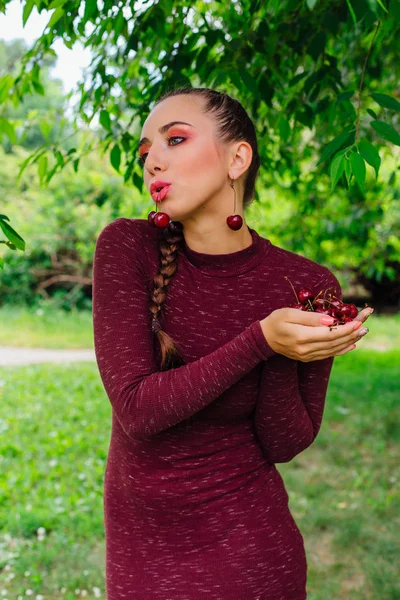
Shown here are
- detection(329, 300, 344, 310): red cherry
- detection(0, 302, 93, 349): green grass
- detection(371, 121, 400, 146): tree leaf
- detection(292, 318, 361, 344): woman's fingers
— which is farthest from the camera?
detection(0, 302, 93, 349): green grass

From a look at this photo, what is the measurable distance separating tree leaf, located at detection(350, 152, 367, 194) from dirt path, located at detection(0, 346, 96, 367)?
8.45m

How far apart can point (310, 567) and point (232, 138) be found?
9.98 feet

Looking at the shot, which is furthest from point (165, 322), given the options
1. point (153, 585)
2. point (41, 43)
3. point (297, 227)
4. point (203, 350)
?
point (297, 227)

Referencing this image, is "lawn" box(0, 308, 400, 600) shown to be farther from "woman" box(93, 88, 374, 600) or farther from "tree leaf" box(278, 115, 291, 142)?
"tree leaf" box(278, 115, 291, 142)

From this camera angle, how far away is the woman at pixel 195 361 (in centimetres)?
170

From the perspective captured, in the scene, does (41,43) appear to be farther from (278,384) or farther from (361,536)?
(361,536)

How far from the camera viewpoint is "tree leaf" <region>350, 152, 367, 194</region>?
1.57 meters

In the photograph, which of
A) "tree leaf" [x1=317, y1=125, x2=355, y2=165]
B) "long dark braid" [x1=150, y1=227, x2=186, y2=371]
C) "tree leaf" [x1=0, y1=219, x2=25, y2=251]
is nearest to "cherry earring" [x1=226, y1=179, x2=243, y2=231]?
"long dark braid" [x1=150, y1=227, x2=186, y2=371]

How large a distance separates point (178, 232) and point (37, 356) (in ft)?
29.0

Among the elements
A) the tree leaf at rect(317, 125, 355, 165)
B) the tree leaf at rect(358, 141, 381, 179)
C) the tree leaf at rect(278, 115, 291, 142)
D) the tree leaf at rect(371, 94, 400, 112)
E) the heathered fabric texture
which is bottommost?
the heathered fabric texture

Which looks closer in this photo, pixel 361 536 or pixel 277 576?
pixel 277 576

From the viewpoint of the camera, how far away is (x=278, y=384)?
1.70m

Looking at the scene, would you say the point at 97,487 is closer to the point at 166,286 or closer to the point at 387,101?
the point at 166,286

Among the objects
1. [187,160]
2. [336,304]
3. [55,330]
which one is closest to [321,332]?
[336,304]
